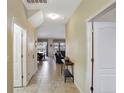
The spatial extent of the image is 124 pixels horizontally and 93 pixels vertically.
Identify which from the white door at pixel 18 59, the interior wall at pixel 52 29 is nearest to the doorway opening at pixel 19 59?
the white door at pixel 18 59

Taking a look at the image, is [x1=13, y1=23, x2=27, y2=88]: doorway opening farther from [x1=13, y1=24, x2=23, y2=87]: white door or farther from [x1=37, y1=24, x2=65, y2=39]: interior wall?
[x1=37, y1=24, x2=65, y2=39]: interior wall

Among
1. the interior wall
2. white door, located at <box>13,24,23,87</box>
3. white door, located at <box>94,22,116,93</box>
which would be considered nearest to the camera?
white door, located at <box>94,22,116,93</box>

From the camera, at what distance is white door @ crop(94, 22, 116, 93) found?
4238 millimetres

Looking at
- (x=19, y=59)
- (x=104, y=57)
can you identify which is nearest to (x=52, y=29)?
(x=19, y=59)

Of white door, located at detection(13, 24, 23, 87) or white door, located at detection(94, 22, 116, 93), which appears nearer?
white door, located at detection(94, 22, 116, 93)

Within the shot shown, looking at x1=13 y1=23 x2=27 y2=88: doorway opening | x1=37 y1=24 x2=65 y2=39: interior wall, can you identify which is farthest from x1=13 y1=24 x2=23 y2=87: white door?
x1=37 y1=24 x2=65 y2=39: interior wall

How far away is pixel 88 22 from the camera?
424 cm

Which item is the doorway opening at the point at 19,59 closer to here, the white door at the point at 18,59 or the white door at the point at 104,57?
the white door at the point at 18,59

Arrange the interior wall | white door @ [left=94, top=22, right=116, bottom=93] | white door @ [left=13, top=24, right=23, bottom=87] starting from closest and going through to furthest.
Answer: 1. white door @ [left=94, top=22, right=116, bottom=93]
2. white door @ [left=13, top=24, right=23, bottom=87]
3. the interior wall

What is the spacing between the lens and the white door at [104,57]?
4.24 m

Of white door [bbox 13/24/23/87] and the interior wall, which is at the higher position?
the interior wall
